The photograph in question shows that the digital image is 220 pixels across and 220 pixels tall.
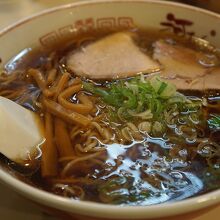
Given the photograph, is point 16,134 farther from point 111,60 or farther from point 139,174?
point 111,60

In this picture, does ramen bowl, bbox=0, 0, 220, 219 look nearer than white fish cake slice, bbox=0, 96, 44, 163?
No

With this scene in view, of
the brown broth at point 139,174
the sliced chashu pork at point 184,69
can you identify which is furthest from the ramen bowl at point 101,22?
the brown broth at point 139,174

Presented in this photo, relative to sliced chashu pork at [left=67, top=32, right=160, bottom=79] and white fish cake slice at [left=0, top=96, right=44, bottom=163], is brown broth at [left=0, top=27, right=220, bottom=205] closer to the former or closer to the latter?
white fish cake slice at [left=0, top=96, right=44, bottom=163]

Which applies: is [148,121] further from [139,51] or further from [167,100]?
[139,51]

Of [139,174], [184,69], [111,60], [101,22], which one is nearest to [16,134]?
[139,174]

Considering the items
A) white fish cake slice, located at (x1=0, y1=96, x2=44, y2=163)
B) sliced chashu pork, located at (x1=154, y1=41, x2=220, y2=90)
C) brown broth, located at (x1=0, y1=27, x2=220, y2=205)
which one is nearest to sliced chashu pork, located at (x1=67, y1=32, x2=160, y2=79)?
sliced chashu pork, located at (x1=154, y1=41, x2=220, y2=90)

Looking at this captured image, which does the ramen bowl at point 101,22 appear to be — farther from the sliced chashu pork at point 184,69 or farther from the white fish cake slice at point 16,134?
the white fish cake slice at point 16,134
